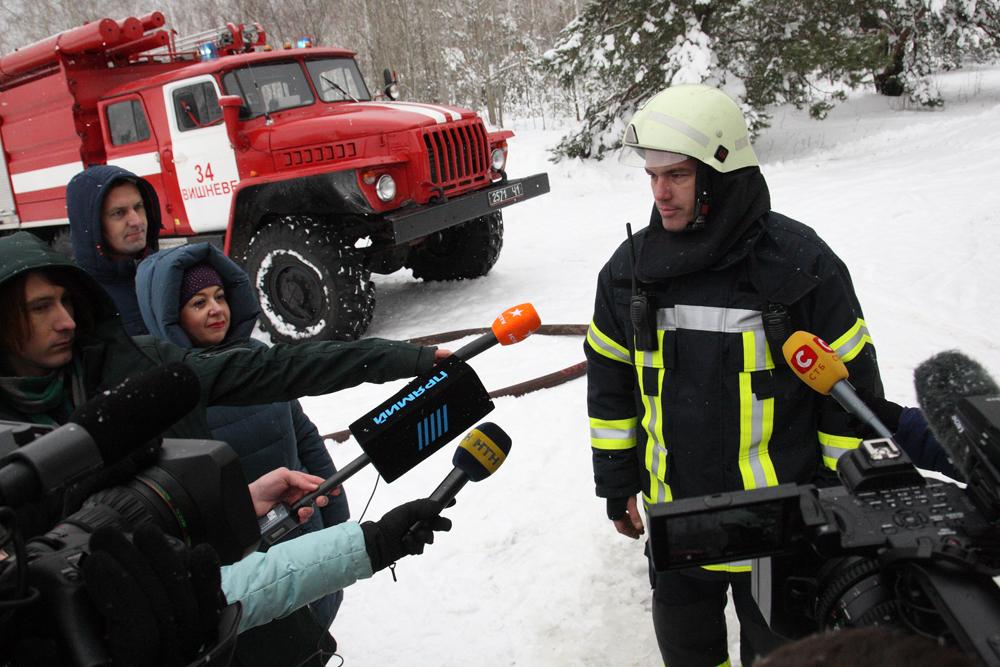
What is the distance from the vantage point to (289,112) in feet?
22.2

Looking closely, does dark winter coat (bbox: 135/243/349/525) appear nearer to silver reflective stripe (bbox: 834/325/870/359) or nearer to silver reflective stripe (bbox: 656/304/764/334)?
silver reflective stripe (bbox: 656/304/764/334)

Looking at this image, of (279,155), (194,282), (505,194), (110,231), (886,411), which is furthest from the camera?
(505,194)

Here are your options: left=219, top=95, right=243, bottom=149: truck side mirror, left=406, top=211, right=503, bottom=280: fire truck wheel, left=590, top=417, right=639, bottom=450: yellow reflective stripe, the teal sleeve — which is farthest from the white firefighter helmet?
left=406, top=211, right=503, bottom=280: fire truck wheel

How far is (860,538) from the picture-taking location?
42.8 inches

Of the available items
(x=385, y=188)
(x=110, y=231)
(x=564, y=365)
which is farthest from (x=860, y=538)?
(x=385, y=188)

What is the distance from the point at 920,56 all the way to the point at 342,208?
14.0 metres

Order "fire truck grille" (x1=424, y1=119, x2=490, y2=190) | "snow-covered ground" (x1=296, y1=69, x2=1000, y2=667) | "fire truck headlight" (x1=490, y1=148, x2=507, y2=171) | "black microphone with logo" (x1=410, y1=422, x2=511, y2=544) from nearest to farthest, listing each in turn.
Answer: "black microphone with logo" (x1=410, y1=422, x2=511, y2=544) → "snow-covered ground" (x1=296, y1=69, x2=1000, y2=667) → "fire truck grille" (x1=424, y1=119, x2=490, y2=190) → "fire truck headlight" (x1=490, y1=148, x2=507, y2=171)

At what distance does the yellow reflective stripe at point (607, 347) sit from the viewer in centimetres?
216

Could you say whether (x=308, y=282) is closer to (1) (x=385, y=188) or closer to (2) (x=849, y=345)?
(1) (x=385, y=188)

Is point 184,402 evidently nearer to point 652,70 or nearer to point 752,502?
point 752,502

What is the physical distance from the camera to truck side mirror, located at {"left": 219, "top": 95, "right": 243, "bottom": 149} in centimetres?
636

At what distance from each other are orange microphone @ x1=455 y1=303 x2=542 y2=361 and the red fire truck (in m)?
3.90

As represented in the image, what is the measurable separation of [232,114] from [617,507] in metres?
5.61

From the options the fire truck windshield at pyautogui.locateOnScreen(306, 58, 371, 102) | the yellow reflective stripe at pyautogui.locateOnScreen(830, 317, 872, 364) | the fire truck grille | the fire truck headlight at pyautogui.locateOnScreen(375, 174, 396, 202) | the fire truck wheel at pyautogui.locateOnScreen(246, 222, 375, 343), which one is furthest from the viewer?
the fire truck windshield at pyautogui.locateOnScreen(306, 58, 371, 102)
